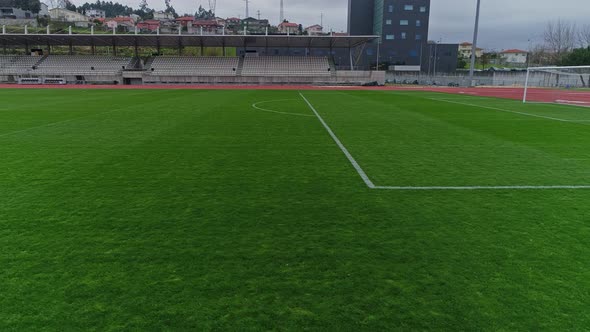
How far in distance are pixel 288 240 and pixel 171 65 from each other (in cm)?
5671

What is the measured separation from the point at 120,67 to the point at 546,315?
194 feet

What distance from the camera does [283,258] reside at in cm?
379

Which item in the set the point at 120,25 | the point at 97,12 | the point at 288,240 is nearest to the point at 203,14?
the point at 97,12

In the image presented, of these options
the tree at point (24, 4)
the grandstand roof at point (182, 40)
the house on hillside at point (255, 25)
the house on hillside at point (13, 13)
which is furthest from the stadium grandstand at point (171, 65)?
the tree at point (24, 4)

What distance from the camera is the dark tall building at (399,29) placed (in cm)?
8988

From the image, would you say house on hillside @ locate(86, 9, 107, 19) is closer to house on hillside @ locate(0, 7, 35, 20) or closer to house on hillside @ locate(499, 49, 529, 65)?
house on hillside @ locate(0, 7, 35, 20)

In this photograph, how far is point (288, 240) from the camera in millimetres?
4188

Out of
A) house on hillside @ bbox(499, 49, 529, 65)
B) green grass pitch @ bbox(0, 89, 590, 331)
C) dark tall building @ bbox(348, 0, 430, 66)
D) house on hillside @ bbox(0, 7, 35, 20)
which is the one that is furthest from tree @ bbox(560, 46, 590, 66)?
house on hillside @ bbox(0, 7, 35, 20)

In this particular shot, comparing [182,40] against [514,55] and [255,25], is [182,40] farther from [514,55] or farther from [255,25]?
[514,55]

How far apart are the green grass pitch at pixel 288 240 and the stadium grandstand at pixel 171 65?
45800mm

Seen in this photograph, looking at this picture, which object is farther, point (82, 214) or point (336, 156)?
point (336, 156)

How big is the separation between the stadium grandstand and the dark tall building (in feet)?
122

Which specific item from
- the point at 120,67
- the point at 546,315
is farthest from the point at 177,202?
the point at 120,67

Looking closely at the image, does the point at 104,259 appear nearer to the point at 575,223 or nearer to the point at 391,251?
the point at 391,251
